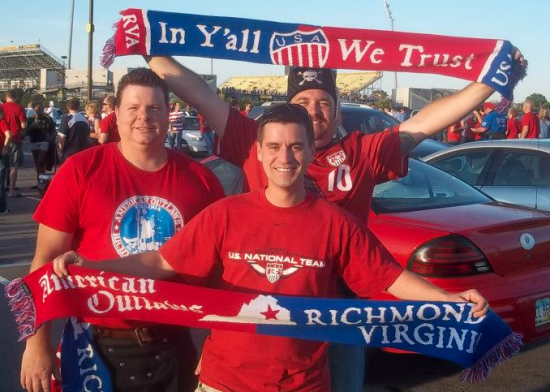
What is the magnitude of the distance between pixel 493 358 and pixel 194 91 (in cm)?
169

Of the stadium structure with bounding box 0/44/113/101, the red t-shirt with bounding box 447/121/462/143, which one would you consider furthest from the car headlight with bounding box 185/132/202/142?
the stadium structure with bounding box 0/44/113/101

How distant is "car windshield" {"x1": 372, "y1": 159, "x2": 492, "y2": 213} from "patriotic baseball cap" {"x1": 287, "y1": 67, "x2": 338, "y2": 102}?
204 cm

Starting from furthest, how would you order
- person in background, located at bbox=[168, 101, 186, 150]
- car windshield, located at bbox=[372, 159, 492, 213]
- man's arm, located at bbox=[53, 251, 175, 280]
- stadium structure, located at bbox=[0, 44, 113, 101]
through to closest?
stadium structure, located at bbox=[0, 44, 113, 101]
person in background, located at bbox=[168, 101, 186, 150]
car windshield, located at bbox=[372, 159, 492, 213]
man's arm, located at bbox=[53, 251, 175, 280]

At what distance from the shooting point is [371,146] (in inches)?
132

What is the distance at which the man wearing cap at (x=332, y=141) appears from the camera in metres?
3.26

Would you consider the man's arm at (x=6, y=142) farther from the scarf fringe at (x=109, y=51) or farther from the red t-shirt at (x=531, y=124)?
the red t-shirt at (x=531, y=124)

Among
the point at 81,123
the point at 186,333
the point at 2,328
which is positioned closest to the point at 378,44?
the point at 186,333

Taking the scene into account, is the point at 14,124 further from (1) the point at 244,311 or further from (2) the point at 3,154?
(1) the point at 244,311

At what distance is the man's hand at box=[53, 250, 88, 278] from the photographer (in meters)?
2.66

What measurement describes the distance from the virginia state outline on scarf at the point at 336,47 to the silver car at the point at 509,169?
425cm

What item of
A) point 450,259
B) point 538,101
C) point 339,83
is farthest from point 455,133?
point 339,83

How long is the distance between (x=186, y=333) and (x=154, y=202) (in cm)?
58

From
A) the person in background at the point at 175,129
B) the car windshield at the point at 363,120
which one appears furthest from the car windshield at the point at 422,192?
the person in background at the point at 175,129

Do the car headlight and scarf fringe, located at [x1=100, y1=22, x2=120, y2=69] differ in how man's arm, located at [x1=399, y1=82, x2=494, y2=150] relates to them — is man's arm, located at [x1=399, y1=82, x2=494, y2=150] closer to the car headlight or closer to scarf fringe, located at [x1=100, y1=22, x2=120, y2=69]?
scarf fringe, located at [x1=100, y1=22, x2=120, y2=69]
